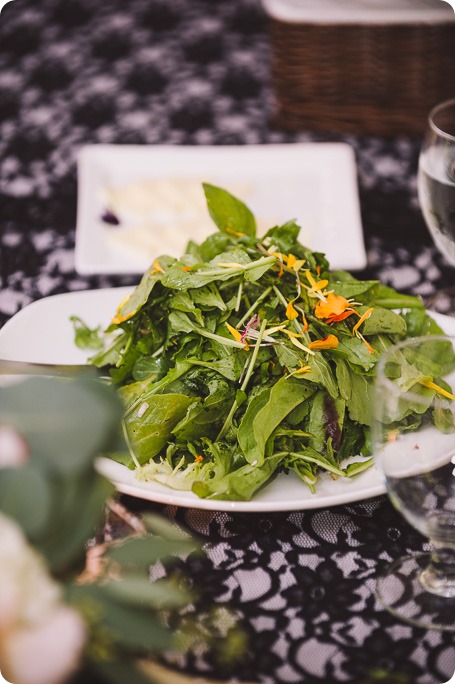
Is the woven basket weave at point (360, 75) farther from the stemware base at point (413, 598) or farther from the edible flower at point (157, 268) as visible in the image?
the stemware base at point (413, 598)

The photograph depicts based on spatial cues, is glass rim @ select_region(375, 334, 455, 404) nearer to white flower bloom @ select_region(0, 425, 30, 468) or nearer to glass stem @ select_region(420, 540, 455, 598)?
glass stem @ select_region(420, 540, 455, 598)

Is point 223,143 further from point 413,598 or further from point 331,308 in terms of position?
point 413,598

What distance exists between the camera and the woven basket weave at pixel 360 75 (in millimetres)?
1277

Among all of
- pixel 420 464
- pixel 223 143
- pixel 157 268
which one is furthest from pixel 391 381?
pixel 223 143

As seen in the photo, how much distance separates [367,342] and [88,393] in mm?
460

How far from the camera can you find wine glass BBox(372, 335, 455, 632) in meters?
0.61

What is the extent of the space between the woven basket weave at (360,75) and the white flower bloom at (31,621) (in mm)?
1095

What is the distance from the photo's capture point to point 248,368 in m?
0.74

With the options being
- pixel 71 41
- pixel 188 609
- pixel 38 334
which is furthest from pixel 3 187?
pixel 188 609

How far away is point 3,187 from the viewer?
1.25 meters

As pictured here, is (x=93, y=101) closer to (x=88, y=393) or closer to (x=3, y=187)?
(x=3, y=187)

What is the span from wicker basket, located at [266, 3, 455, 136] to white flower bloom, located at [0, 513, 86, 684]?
1093mm

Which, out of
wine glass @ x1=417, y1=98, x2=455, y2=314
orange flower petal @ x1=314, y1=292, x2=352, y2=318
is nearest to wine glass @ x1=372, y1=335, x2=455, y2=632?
orange flower petal @ x1=314, y1=292, x2=352, y2=318

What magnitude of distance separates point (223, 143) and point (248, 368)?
0.72m
